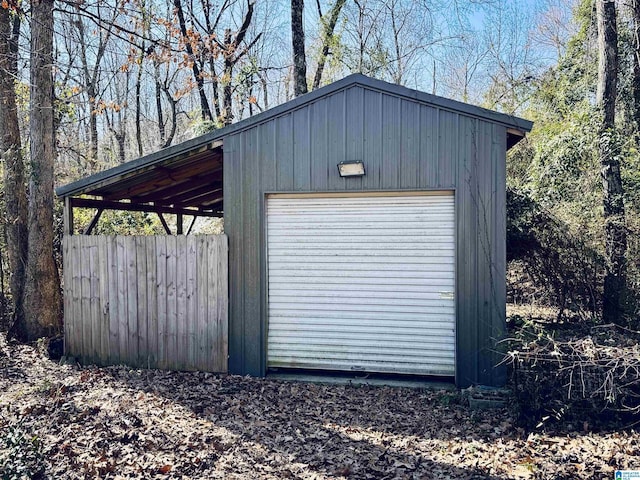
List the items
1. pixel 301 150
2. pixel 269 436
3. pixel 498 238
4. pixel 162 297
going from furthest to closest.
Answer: pixel 162 297
pixel 301 150
pixel 498 238
pixel 269 436

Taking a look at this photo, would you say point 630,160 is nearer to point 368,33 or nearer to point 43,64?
Result: point 43,64

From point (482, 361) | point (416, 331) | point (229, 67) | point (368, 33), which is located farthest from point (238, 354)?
point (368, 33)

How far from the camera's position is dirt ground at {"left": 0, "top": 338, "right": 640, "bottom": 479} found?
361cm

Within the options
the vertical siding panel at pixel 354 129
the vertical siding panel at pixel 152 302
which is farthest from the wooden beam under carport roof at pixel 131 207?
the vertical siding panel at pixel 354 129

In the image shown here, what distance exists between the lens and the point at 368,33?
17016 mm

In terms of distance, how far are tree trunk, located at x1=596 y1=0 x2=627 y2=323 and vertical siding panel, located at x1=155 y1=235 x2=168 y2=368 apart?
19.9ft

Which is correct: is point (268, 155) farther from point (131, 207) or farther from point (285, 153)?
point (131, 207)

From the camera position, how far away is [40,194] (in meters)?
7.52

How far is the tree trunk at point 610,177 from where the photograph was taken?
675 centimetres

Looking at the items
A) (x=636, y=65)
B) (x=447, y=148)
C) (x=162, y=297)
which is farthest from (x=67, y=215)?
(x=636, y=65)

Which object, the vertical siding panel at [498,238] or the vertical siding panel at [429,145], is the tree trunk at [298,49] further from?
the vertical siding panel at [498,238]

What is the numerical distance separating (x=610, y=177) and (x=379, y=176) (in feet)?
13.3

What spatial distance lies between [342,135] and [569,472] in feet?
13.4

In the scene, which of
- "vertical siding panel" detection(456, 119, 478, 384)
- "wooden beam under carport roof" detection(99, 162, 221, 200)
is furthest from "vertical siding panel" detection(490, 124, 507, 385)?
"wooden beam under carport roof" detection(99, 162, 221, 200)
